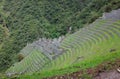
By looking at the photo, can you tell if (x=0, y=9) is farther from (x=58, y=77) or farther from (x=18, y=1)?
(x=58, y=77)

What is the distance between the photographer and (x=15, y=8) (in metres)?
90.4

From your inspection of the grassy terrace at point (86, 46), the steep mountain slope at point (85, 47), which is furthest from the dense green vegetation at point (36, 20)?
the grassy terrace at point (86, 46)

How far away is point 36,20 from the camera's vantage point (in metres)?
75.6

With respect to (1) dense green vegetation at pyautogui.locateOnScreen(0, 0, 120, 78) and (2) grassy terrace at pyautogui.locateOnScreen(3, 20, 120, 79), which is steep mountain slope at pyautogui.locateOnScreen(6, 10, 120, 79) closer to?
(2) grassy terrace at pyautogui.locateOnScreen(3, 20, 120, 79)

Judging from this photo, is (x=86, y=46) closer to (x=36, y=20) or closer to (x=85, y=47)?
(x=85, y=47)

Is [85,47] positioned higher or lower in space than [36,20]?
higher

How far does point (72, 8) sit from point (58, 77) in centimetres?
6562

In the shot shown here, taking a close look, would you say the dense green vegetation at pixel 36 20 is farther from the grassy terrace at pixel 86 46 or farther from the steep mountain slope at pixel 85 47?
the grassy terrace at pixel 86 46

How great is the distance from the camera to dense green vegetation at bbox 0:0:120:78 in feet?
196

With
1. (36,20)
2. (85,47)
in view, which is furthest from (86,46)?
(36,20)

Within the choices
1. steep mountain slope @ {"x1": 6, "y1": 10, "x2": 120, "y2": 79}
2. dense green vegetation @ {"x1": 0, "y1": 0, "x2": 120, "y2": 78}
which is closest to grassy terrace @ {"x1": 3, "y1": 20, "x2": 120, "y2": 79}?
steep mountain slope @ {"x1": 6, "y1": 10, "x2": 120, "y2": 79}

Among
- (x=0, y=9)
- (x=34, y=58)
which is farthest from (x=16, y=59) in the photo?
(x=0, y=9)

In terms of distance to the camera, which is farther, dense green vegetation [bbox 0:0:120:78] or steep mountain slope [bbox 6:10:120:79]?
dense green vegetation [bbox 0:0:120:78]

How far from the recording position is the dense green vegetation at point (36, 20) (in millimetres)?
59844
